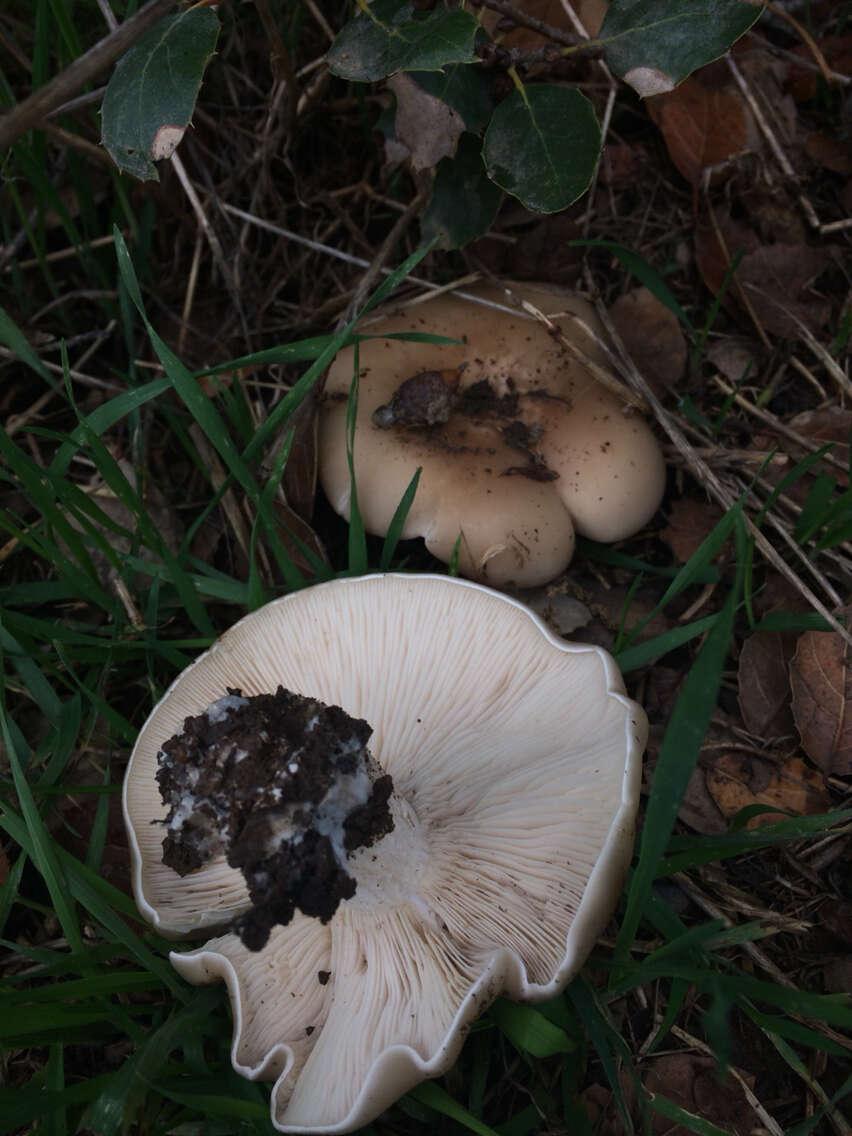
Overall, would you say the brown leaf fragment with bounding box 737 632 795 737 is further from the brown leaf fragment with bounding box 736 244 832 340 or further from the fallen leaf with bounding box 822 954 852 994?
the brown leaf fragment with bounding box 736 244 832 340

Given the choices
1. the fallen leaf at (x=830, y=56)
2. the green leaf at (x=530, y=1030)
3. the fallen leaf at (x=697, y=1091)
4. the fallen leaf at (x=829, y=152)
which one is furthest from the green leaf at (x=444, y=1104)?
the fallen leaf at (x=830, y=56)

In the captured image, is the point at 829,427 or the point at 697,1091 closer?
the point at 697,1091

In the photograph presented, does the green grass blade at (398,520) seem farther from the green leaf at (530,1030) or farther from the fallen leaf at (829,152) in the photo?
the fallen leaf at (829,152)

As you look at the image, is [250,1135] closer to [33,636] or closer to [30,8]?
[33,636]

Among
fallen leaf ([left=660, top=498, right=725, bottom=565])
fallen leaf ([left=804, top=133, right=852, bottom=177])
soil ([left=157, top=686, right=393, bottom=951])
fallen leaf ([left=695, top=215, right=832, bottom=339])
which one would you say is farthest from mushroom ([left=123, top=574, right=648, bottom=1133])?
fallen leaf ([left=804, top=133, right=852, bottom=177])

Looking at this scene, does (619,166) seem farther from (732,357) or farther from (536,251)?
(732,357)

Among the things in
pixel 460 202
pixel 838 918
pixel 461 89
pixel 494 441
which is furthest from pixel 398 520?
pixel 838 918

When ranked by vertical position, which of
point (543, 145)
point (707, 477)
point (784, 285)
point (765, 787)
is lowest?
point (765, 787)

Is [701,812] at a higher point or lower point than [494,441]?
lower
